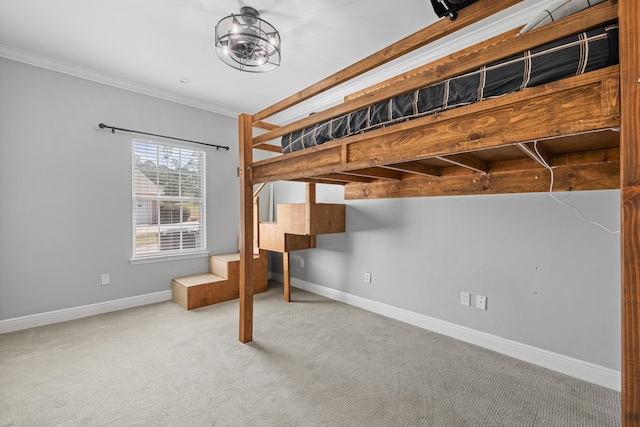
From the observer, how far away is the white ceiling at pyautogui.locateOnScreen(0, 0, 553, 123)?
214cm

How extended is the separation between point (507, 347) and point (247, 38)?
3049 mm

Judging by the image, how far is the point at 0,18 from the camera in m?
2.25

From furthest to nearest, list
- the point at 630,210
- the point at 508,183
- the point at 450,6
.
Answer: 1. the point at 508,183
2. the point at 450,6
3. the point at 630,210

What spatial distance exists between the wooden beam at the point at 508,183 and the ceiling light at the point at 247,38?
166 centimetres

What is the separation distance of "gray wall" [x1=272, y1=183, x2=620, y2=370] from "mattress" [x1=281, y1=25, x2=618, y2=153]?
143 cm

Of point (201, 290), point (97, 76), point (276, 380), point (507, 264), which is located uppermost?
point (97, 76)

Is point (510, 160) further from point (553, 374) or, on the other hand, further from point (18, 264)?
point (18, 264)

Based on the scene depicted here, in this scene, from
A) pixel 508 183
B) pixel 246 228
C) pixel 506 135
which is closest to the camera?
pixel 506 135

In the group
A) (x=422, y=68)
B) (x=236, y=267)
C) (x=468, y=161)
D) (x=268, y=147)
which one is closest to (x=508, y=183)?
(x=468, y=161)

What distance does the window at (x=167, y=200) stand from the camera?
11.5 ft

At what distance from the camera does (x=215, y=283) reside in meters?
3.53

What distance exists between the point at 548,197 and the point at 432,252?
996 millimetres

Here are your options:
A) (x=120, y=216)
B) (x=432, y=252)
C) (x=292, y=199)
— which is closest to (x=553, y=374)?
(x=432, y=252)

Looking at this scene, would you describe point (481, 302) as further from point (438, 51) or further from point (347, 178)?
point (438, 51)
